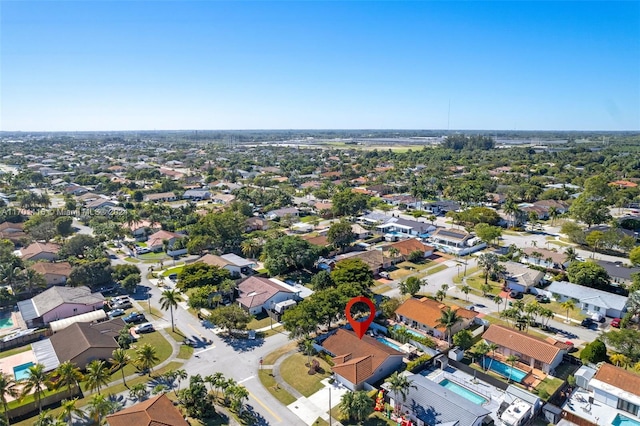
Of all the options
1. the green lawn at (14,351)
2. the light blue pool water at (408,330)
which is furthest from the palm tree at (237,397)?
the green lawn at (14,351)

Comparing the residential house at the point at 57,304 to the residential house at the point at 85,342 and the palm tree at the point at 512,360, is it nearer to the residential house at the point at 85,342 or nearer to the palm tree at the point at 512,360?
the residential house at the point at 85,342

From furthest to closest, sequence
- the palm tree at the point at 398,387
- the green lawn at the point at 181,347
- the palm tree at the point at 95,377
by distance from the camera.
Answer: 1. the green lawn at the point at 181,347
2. the palm tree at the point at 95,377
3. the palm tree at the point at 398,387

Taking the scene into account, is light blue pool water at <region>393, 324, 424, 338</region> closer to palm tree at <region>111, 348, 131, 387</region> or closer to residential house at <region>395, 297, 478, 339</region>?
residential house at <region>395, 297, 478, 339</region>

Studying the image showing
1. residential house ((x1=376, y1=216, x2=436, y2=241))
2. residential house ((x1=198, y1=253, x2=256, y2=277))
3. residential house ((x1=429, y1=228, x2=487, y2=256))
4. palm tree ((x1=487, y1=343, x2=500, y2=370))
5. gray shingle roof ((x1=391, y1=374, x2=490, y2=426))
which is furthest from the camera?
residential house ((x1=376, y1=216, x2=436, y2=241))

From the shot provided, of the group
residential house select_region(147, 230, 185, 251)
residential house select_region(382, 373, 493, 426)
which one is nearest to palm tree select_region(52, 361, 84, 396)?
residential house select_region(382, 373, 493, 426)

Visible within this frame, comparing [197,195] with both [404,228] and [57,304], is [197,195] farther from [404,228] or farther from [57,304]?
[57,304]

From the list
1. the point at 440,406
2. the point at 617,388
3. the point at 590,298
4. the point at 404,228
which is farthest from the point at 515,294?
the point at 404,228

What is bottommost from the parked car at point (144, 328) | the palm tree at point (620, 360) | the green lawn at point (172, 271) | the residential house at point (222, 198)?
the parked car at point (144, 328)
